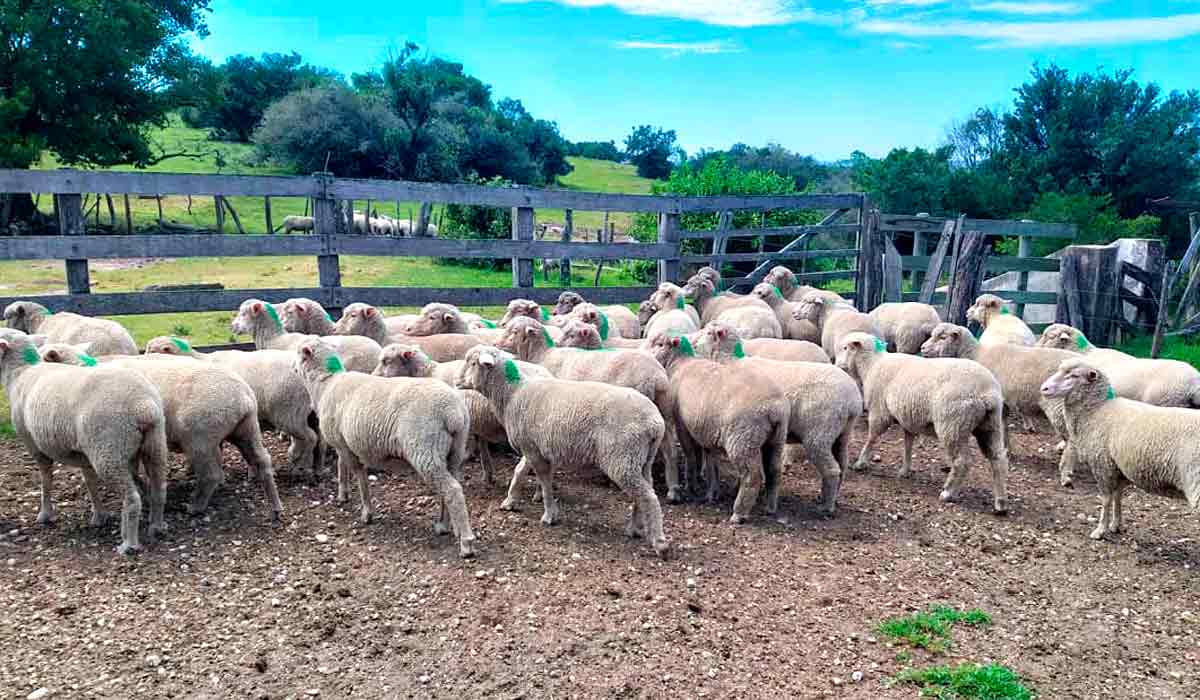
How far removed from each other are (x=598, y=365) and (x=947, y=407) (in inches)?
122

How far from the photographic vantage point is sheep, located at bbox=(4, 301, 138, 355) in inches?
332

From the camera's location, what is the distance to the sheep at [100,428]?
5848mm

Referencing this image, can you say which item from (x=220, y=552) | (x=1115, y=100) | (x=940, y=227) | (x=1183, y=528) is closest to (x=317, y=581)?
(x=220, y=552)

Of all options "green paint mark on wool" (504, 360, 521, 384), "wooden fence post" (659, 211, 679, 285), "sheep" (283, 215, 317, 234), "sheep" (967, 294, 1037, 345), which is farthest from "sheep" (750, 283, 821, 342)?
"sheep" (283, 215, 317, 234)

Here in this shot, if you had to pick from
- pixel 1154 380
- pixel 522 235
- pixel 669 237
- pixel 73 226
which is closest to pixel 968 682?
pixel 1154 380

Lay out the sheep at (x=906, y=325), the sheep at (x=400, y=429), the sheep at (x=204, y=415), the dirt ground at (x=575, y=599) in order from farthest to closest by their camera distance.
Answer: the sheep at (x=906, y=325) → the sheep at (x=204, y=415) → the sheep at (x=400, y=429) → the dirt ground at (x=575, y=599)

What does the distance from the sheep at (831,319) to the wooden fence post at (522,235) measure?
12.8 ft

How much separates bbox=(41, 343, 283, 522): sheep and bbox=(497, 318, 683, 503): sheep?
259cm

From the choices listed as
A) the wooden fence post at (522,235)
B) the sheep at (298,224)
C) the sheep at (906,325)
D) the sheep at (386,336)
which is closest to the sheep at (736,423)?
the sheep at (386,336)

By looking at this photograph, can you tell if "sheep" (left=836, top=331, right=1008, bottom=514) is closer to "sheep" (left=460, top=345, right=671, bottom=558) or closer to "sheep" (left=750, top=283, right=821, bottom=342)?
"sheep" (left=460, top=345, right=671, bottom=558)

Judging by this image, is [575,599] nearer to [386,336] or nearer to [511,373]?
[511,373]

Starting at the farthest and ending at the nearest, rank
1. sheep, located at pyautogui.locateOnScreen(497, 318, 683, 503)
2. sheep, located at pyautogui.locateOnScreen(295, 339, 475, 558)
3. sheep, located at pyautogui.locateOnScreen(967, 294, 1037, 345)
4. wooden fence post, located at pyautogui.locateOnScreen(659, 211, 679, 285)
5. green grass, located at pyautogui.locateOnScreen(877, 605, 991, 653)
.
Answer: wooden fence post, located at pyautogui.locateOnScreen(659, 211, 679, 285) → sheep, located at pyautogui.locateOnScreen(967, 294, 1037, 345) → sheep, located at pyautogui.locateOnScreen(497, 318, 683, 503) → sheep, located at pyautogui.locateOnScreen(295, 339, 475, 558) → green grass, located at pyautogui.locateOnScreen(877, 605, 991, 653)

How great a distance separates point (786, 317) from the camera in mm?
12156

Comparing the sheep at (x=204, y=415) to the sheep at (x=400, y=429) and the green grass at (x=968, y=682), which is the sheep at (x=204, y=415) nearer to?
the sheep at (x=400, y=429)
